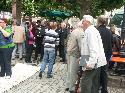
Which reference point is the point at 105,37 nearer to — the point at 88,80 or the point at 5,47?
the point at 88,80

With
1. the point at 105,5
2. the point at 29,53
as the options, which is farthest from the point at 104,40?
the point at 105,5

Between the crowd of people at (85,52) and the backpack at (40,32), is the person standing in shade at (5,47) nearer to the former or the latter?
the crowd of people at (85,52)

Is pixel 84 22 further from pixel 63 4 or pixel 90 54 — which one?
pixel 63 4

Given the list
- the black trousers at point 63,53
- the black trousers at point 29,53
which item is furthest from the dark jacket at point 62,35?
the black trousers at point 29,53

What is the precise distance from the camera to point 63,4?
134ft

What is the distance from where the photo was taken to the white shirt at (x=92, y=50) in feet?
30.2

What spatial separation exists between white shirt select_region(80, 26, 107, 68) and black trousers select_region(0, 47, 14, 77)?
4573mm

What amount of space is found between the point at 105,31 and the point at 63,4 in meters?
30.1

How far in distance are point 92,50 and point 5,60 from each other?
507 centimetres

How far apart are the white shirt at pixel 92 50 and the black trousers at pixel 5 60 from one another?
15.0 ft

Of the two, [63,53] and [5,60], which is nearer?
[5,60]

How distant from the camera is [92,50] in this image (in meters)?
9.26

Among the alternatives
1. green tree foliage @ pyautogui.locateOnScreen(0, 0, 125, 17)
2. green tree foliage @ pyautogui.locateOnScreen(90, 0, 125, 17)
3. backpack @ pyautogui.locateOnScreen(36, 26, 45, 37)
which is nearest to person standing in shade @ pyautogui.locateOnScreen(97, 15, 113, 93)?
backpack @ pyautogui.locateOnScreen(36, 26, 45, 37)

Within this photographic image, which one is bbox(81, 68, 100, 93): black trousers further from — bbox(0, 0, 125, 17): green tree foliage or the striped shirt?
bbox(0, 0, 125, 17): green tree foliage
